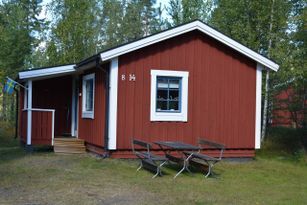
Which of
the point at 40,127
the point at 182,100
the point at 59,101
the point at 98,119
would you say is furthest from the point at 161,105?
the point at 59,101

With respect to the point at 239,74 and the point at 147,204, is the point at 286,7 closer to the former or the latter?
the point at 239,74

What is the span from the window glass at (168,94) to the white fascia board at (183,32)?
1.12 meters

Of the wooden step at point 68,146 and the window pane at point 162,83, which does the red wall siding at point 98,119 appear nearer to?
the wooden step at point 68,146

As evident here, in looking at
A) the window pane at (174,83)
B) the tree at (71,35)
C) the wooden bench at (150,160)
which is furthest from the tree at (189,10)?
the wooden bench at (150,160)

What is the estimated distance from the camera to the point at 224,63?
45.3 feet

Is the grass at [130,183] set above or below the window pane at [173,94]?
below

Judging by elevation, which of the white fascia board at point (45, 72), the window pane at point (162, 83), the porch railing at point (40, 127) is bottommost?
the porch railing at point (40, 127)

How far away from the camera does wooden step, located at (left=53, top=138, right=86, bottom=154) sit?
47.3ft

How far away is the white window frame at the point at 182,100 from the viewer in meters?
13.0

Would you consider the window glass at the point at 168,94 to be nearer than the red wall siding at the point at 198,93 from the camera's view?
No

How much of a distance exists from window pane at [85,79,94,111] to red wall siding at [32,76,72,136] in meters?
2.11

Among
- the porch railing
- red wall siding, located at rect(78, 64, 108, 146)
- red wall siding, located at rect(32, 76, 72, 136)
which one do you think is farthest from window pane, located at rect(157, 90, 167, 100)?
red wall siding, located at rect(32, 76, 72, 136)

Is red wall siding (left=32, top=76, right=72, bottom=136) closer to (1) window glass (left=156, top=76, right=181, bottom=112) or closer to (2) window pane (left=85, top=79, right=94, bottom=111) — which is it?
(2) window pane (left=85, top=79, right=94, bottom=111)

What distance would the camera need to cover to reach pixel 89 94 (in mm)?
15070
